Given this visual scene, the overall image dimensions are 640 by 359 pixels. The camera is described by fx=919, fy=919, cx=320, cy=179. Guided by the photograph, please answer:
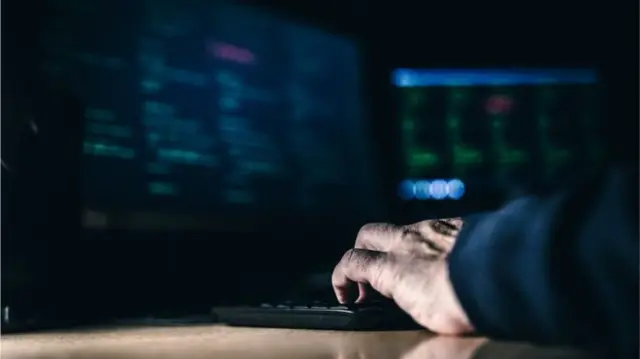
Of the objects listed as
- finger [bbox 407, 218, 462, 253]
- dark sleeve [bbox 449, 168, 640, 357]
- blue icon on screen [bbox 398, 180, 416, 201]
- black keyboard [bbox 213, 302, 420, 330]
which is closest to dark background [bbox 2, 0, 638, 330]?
blue icon on screen [bbox 398, 180, 416, 201]

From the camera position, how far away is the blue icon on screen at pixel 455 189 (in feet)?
4.70

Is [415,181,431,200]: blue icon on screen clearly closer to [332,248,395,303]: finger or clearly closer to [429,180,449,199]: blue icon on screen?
[429,180,449,199]: blue icon on screen

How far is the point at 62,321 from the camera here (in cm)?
83

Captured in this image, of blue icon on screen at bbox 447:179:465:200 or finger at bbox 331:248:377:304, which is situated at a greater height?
blue icon on screen at bbox 447:179:465:200

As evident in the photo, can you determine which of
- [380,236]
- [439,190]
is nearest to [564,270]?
[380,236]

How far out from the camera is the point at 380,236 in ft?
2.41

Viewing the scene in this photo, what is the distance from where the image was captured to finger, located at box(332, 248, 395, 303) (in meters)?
0.67

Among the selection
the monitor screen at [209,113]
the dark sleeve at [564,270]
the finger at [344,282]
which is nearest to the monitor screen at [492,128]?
the monitor screen at [209,113]

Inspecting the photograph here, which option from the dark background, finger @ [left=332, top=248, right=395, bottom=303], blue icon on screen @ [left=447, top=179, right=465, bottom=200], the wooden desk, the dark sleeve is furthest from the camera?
blue icon on screen @ [left=447, top=179, right=465, bottom=200]

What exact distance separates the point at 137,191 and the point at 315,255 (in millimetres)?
347

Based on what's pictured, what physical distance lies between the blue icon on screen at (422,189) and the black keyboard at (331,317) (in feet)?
2.27

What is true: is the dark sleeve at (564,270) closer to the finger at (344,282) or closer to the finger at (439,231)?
the finger at (439,231)

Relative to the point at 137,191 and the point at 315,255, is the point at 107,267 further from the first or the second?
the point at 315,255

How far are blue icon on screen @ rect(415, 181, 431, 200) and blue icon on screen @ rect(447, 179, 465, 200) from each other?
3cm
